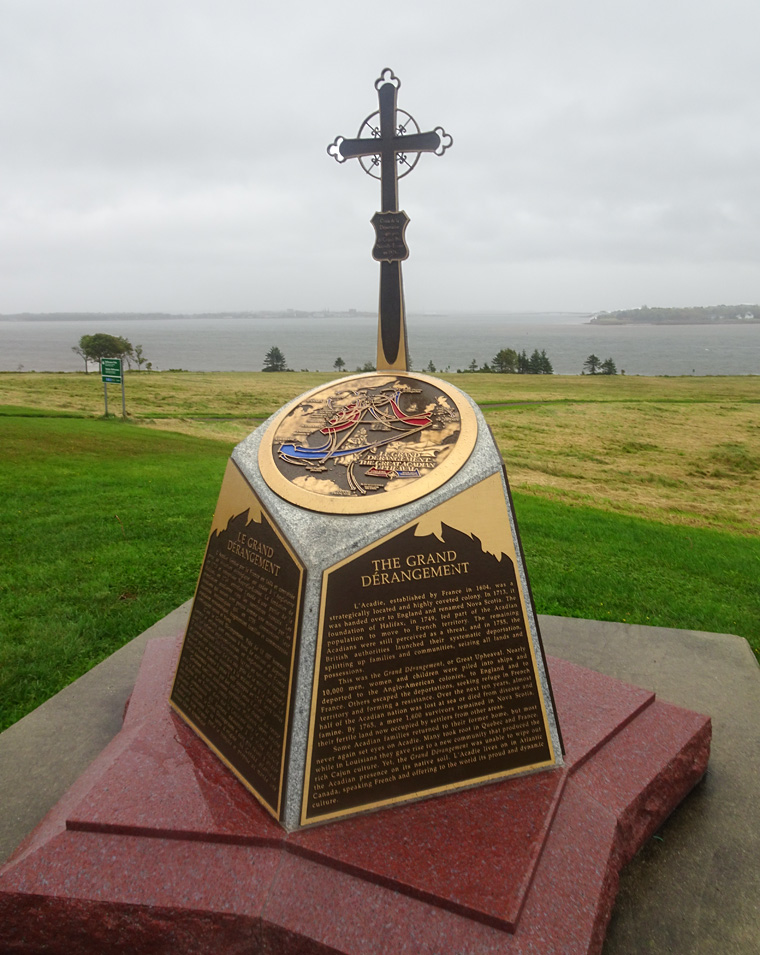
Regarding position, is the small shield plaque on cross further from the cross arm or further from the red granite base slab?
the red granite base slab

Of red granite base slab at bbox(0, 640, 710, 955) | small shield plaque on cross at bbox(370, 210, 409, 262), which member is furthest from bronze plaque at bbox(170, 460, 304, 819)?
small shield plaque on cross at bbox(370, 210, 409, 262)

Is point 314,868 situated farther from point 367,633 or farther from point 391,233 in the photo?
point 391,233

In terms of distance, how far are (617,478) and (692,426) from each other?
1200 centimetres

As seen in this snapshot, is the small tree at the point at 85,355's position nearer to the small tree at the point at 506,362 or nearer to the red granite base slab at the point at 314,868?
the small tree at the point at 506,362

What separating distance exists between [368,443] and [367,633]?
1.20m

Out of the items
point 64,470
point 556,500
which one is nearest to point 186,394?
point 64,470

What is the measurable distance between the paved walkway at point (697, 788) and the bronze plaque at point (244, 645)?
35.4 inches

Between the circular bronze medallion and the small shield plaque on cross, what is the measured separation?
35.4 inches

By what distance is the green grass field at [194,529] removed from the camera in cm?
556

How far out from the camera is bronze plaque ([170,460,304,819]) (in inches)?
109

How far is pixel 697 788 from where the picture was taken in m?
3.39

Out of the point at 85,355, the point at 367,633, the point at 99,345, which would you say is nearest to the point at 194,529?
the point at 367,633

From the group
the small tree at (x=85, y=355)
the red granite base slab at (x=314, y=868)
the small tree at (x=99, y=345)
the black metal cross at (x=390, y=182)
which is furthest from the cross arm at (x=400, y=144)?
the small tree at (x=85, y=355)

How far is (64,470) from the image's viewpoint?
10.9 metres
